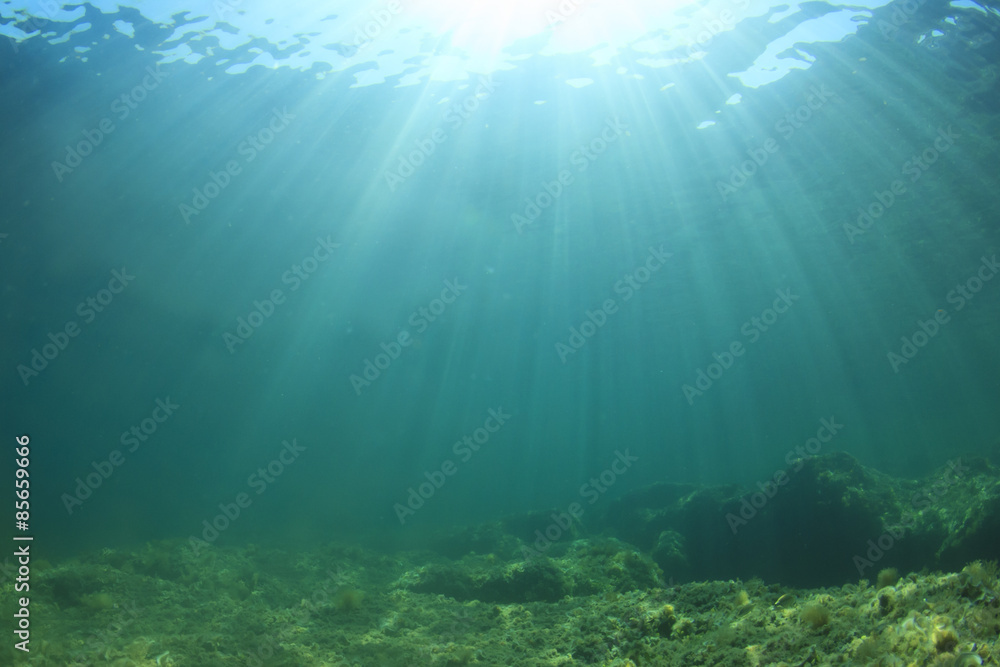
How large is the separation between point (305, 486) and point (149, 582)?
4104 cm

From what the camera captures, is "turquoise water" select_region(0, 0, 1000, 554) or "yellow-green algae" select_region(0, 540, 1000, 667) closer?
"yellow-green algae" select_region(0, 540, 1000, 667)

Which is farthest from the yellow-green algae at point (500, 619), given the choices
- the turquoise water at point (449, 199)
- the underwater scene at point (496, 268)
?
the turquoise water at point (449, 199)

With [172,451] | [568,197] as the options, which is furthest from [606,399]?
[568,197]

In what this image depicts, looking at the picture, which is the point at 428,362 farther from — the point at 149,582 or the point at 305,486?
the point at 149,582

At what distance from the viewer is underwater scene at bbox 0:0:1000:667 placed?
6402 mm

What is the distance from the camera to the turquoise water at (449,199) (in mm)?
14391

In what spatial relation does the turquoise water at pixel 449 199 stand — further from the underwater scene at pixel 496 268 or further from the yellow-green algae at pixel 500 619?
the yellow-green algae at pixel 500 619

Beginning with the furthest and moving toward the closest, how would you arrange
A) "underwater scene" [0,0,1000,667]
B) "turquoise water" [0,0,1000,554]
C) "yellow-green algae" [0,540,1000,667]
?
"turquoise water" [0,0,1000,554] → "underwater scene" [0,0,1000,667] → "yellow-green algae" [0,540,1000,667]

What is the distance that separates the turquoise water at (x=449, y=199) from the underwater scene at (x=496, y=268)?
16cm

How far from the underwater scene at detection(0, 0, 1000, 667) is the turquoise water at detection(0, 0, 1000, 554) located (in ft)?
0.53

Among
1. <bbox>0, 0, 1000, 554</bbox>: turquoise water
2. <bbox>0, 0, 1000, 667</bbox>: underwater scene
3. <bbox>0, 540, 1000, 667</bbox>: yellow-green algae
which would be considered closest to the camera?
<bbox>0, 540, 1000, 667</bbox>: yellow-green algae

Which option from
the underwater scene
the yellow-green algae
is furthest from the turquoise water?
the yellow-green algae

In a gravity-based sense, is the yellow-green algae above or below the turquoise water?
below

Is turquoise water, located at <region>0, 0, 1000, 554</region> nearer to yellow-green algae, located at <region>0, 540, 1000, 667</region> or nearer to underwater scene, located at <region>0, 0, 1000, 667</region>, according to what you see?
underwater scene, located at <region>0, 0, 1000, 667</region>
